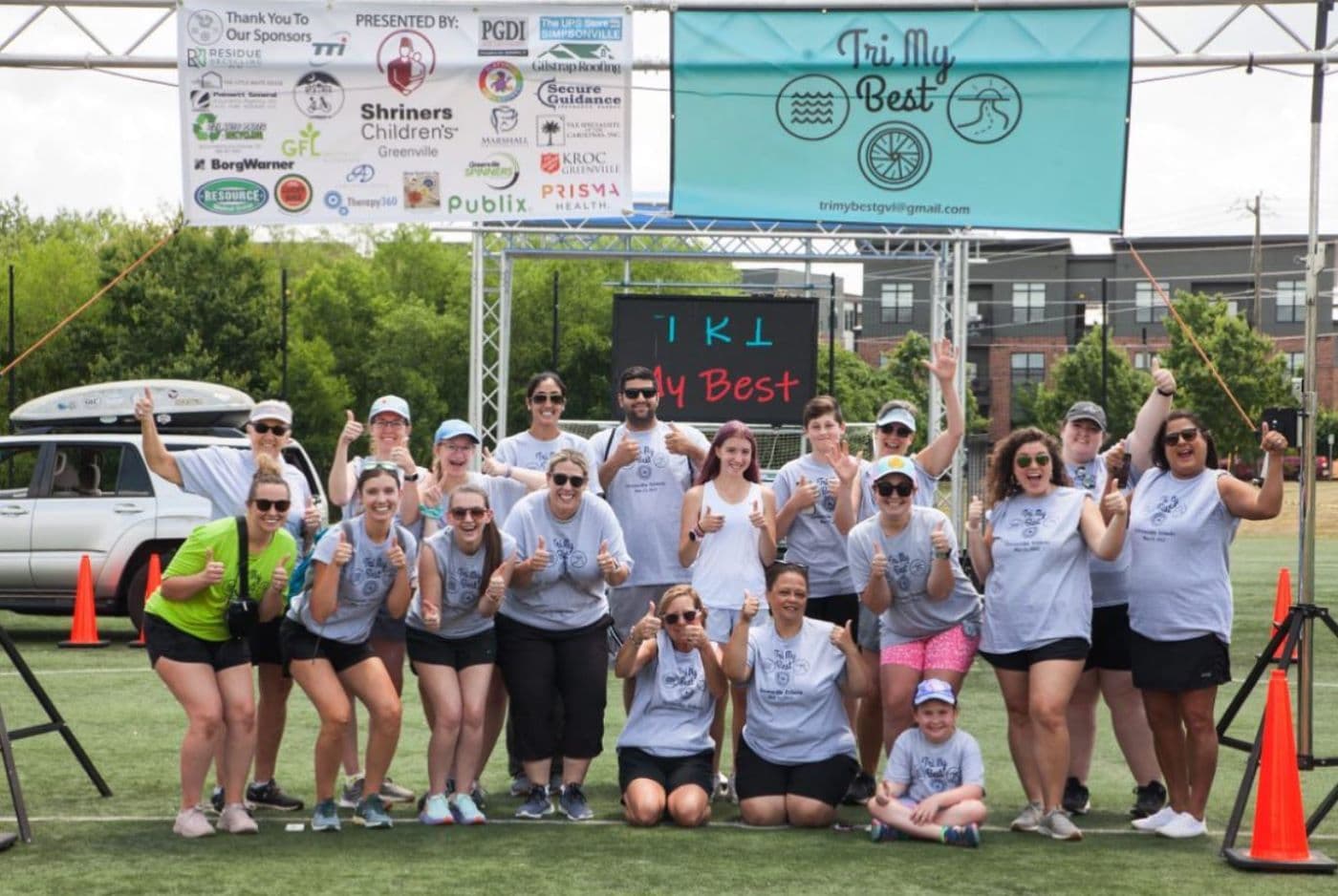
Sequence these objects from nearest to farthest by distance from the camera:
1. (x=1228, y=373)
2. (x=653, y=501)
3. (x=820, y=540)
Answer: (x=820, y=540)
(x=653, y=501)
(x=1228, y=373)

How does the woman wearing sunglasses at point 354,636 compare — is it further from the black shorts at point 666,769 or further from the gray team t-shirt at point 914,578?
the gray team t-shirt at point 914,578

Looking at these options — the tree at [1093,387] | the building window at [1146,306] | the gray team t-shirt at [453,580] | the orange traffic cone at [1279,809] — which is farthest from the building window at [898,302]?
the orange traffic cone at [1279,809]

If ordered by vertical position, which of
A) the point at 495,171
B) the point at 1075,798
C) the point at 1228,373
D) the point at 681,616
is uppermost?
the point at 495,171

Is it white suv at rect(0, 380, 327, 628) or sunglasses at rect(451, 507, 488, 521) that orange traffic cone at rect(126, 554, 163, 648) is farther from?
sunglasses at rect(451, 507, 488, 521)

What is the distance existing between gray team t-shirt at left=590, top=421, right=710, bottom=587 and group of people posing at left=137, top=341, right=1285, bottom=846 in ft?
0.04

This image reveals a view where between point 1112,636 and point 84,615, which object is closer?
point 1112,636

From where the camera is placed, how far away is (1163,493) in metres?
7.75

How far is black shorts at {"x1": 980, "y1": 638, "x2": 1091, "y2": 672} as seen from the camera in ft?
24.9

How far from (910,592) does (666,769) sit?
136 cm

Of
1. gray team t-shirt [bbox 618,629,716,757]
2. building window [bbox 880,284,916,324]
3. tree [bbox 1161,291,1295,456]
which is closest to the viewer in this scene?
gray team t-shirt [bbox 618,629,716,757]

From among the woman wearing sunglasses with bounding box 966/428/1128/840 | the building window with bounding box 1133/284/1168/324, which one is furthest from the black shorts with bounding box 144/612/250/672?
the building window with bounding box 1133/284/1168/324

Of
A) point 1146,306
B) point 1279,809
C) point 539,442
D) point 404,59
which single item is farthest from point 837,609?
point 1146,306

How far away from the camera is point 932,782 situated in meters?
7.57

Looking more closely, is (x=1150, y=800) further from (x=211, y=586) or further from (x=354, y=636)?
(x=211, y=586)
